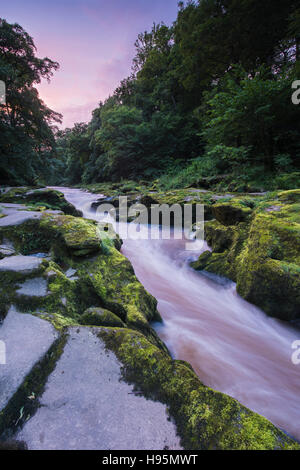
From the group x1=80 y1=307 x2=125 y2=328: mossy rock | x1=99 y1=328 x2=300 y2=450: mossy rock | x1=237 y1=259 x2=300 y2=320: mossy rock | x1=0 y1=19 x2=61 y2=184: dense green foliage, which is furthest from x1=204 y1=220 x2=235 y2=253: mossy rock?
x1=0 y1=19 x2=61 y2=184: dense green foliage

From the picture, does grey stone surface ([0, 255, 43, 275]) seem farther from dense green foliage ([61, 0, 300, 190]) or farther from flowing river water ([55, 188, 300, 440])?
dense green foliage ([61, 0, 300, 190])

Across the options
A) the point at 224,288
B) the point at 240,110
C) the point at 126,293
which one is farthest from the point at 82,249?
the point at 240,110

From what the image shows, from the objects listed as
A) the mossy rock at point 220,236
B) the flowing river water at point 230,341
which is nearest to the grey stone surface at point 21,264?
the flowing river water at point 230,341

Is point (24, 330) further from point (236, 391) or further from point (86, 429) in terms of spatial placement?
point (236, 391)

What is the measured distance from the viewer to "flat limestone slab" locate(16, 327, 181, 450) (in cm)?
95

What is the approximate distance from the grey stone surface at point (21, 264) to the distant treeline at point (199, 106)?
8549 mm

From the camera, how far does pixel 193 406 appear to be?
107 cm

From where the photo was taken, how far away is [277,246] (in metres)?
2.97

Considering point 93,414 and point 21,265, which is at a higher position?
point 21,265

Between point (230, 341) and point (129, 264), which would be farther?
point (129, 264)

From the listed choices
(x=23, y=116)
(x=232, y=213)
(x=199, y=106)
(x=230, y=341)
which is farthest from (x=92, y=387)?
(x=199, y=106)

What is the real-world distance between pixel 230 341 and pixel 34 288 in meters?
2.60

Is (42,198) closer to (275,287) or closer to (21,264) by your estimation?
(21,264)
